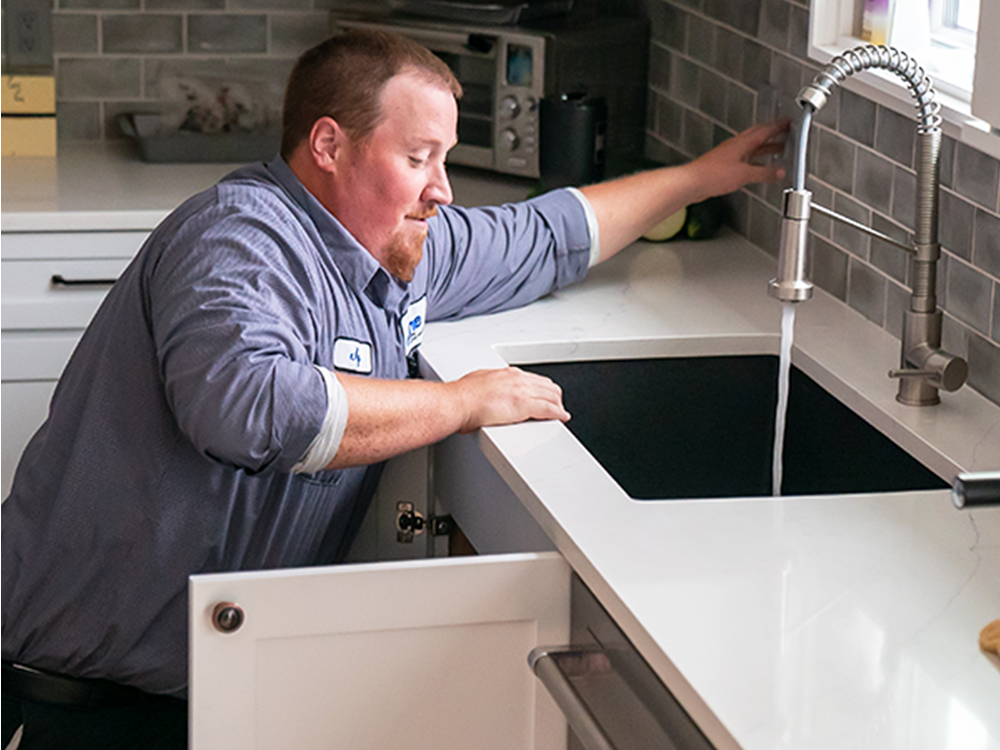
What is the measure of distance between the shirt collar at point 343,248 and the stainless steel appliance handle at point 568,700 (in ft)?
2.21

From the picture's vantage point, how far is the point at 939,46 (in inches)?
81.3

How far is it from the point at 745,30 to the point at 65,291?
1405 millimetres

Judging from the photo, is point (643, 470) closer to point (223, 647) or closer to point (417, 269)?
point (417, 269)

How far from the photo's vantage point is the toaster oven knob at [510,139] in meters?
2.96

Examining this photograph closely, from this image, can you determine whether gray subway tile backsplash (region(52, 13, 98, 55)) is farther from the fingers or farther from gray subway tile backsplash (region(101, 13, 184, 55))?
the fingers

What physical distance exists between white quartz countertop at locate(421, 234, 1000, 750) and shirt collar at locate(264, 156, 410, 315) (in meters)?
0.13

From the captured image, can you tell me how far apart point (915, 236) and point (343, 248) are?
0.76 m

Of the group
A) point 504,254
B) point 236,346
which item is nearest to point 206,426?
point 236,346

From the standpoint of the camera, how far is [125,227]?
9.10 ft

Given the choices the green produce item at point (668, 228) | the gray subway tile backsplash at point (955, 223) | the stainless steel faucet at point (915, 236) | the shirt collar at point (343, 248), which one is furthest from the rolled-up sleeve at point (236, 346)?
the green produce item at point (668, 228)

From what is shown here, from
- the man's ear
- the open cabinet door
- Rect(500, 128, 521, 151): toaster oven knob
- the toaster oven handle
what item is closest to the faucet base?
the open cabinet door

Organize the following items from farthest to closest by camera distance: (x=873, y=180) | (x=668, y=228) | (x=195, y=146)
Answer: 1. (x=195, y=146)
2. (x=668, y=228)
3. (x=873, y=180)

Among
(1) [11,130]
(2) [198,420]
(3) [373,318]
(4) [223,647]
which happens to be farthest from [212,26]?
(4) [223,647]

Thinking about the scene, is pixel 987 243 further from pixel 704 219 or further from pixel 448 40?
pixel 448 40
